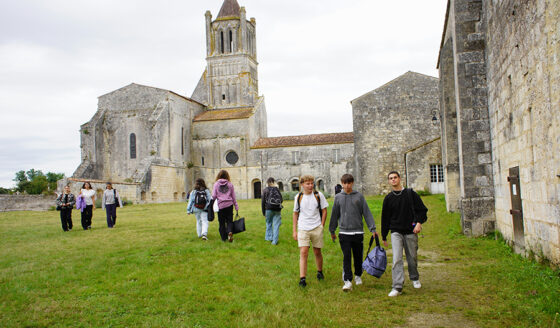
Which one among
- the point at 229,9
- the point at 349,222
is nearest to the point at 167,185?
the point at 229,9

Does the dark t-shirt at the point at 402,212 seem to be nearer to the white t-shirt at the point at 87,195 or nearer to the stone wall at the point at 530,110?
the stone wall at the point at 530,110

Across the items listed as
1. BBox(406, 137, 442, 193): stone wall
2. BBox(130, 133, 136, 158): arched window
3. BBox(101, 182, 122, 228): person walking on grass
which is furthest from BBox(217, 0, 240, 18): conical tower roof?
BBox(101, 182, 122, 228): person walking on grass

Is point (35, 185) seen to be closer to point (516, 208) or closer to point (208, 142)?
point (208, 142)

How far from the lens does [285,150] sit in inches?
1719

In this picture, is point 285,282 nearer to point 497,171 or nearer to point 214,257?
point 214,257

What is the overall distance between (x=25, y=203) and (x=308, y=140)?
24847mm

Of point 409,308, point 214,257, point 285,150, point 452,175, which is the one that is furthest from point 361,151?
point 409,308

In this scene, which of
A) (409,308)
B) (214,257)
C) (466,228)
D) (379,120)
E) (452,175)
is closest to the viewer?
(409,308)

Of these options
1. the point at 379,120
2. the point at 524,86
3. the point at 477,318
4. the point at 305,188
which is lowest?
the point at 477,318

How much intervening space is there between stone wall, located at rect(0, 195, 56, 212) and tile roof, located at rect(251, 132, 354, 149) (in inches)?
781

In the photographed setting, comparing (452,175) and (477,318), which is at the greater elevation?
(452,175)

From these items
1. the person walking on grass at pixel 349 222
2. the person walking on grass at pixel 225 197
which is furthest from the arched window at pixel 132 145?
the person walking on grass at pixel 349 222

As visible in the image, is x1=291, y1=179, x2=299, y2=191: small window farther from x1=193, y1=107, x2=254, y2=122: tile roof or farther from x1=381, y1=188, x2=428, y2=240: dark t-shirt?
x1=381, y1=188, x2=428, y2=240: dark t-shirt

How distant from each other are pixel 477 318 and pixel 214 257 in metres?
4.98
